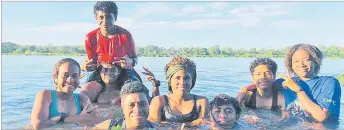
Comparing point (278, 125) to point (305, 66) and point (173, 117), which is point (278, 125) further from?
point (173, 117)

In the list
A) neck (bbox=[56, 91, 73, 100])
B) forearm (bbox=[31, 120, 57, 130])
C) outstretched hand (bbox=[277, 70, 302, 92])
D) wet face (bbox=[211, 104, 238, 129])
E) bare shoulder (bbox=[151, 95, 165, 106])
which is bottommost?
forearm (bbox=[31, 120, 57, 130])

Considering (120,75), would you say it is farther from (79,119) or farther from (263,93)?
(263,93)

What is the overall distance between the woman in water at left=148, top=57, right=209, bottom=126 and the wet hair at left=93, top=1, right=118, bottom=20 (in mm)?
1699

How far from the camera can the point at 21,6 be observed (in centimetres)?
946

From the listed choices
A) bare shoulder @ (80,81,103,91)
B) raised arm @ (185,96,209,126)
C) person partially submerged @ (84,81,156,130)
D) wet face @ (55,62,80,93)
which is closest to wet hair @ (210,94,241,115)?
raised arm @ (185,96,209,126)

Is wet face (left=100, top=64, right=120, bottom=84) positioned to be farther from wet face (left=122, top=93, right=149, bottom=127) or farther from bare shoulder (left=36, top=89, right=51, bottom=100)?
wet face (left=122, top=93, right=149, bottom=127)

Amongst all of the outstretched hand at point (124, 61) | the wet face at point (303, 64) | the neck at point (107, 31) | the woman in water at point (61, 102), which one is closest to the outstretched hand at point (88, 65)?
the outstretched hand at point (124, 61)

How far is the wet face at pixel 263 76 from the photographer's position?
667 cm

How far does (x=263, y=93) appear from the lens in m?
6.92

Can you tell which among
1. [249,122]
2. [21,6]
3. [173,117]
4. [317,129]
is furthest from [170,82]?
[21,6]

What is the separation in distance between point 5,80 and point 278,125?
8.33 meters

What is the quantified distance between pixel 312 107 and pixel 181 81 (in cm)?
205

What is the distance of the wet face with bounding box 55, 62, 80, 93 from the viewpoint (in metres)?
5.86

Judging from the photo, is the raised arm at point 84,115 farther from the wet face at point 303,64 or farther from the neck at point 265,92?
the wet face at point 303,64
